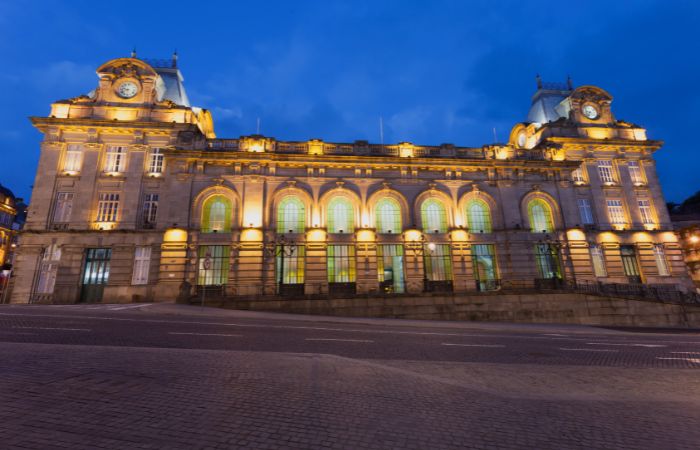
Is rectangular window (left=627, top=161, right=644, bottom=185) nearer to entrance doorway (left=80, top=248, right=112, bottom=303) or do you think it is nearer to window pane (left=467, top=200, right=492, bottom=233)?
window pane (left=467, top=200, right=492, bottom=233)

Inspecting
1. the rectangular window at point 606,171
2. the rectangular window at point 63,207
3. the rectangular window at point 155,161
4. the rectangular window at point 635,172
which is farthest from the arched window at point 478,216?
the rectangular window at point 63,207

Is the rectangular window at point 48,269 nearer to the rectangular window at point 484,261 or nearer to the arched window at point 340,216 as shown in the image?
the arched window at point 340,216

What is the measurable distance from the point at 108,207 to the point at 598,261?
4626 centimetres

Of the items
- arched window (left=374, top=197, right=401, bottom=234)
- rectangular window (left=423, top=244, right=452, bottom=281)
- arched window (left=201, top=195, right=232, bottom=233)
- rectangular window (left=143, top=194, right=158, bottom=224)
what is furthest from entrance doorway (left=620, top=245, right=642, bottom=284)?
rectangular window (left=143, top=194, right=158, bottom=224)

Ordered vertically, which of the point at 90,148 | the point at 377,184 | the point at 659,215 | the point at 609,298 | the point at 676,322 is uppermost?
the point at 90,148

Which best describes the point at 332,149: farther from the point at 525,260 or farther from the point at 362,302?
the point at 525,260

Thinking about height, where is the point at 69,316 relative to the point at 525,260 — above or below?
below

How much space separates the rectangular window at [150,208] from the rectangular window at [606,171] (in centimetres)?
4529

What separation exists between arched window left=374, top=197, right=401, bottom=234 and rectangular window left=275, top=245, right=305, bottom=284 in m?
7.70

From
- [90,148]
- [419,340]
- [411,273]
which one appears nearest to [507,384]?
[419,340]

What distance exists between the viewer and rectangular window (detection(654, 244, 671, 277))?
107 ft

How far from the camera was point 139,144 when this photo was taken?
30094 millimetres

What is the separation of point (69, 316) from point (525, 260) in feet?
110

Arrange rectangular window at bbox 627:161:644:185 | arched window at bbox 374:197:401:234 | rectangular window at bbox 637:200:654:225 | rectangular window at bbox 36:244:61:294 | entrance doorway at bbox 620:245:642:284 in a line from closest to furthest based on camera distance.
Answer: rectangular window at bbox 36:244:61:294 < arched window at bbox 374:197:401:234 < entrance doorway at bbox 620:245:642:284 < rectangular window at bbox 637:200:654:225 < rectangular window at bbox 627:161:644:185
